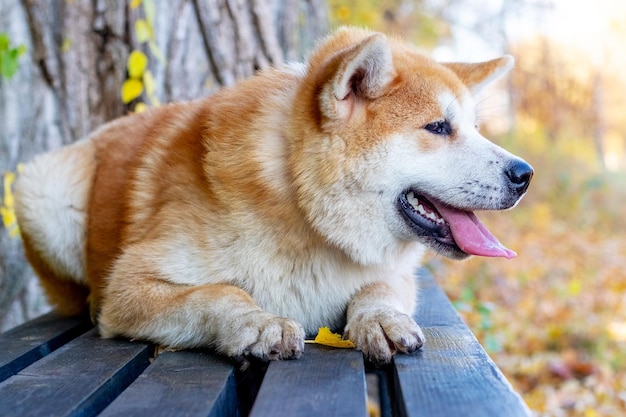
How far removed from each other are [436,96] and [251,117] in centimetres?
71

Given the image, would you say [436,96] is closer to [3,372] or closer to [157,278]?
[157,278]

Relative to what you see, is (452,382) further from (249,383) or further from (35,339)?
(35,339)

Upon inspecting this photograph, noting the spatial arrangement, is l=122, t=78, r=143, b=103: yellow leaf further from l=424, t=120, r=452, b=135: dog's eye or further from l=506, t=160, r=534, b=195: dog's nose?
l=506, t=160, r=534, b=195: dog's nose

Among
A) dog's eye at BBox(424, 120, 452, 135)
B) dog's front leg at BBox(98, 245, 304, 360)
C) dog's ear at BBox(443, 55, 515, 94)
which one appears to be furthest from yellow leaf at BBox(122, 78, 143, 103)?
dog's eye at BBox(424, 120, 452, 135)

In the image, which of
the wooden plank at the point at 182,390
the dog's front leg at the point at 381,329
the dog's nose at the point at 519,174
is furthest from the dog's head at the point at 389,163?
the wooden plank at the point at 182,390

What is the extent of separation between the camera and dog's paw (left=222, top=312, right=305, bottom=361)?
6.56 ft

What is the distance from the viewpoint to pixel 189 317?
7.47 ft

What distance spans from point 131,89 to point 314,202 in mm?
2114

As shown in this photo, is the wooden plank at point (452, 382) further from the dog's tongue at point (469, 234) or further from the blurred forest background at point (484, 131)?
the blurred forest background at point (484, 131)

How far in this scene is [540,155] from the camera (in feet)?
43.1

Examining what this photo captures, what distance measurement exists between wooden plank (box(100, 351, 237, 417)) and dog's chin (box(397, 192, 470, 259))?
86cm

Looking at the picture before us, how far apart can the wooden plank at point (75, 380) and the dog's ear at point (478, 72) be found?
5.66 ft

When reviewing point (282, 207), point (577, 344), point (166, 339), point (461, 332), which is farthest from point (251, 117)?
point (577, 344)

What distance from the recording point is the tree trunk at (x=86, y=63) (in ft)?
13.1
